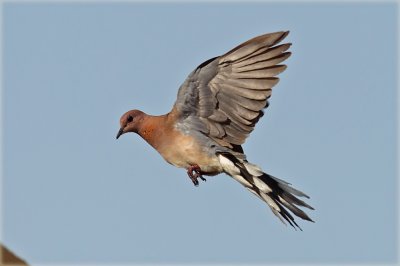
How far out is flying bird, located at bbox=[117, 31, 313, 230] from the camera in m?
8.98

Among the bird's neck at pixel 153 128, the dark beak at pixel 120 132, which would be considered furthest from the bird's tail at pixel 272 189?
the dark beak at pixel 120 132

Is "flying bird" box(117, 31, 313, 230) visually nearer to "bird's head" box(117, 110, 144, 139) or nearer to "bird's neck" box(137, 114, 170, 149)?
"bird's neck" box(137, 114, 170, 149)

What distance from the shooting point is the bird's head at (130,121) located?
→ 10.4 meters

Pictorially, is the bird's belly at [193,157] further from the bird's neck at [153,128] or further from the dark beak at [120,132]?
the dark beak at [120,132]

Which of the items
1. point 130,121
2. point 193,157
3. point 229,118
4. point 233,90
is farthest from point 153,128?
point 233,90

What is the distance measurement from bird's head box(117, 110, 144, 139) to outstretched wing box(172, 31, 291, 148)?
3.06 feet

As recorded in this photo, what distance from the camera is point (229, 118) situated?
30.7 ft

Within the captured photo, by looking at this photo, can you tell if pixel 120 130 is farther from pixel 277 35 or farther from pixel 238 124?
pixel 277 35

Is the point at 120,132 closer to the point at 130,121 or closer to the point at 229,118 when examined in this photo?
the point at 130,121

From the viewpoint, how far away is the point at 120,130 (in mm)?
10719

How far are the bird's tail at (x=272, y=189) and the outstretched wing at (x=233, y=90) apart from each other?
28 centimetres

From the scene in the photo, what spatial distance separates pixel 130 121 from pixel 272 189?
7.70 ft

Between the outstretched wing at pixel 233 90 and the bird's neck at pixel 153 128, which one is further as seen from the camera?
the bird's neck at pixel 153 128

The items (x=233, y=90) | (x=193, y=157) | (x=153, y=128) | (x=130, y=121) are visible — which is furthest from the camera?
(x=130, y=121)
